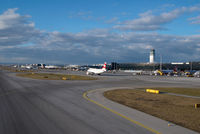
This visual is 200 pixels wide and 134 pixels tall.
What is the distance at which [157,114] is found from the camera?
571 inches

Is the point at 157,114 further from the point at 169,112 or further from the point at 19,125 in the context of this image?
the point at 19,125

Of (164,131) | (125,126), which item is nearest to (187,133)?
(164,131)

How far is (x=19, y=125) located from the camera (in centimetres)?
1091

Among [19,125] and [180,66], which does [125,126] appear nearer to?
[19,125]

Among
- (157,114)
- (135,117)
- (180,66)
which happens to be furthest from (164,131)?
(180,66)

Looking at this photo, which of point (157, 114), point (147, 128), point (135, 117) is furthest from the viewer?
point (157, 114)

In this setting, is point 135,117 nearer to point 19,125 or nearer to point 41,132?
point 41,132

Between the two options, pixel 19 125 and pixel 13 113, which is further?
pixel 13 113

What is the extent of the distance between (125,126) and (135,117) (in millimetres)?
2401

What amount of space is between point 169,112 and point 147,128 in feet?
17.2

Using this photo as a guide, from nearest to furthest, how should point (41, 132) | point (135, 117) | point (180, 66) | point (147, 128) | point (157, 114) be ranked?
point (41, 132) → point (147, 128) → point (135, 117) → point (157, 114) → point (180, 66)

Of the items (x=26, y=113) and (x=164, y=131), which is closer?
(x=164, y=131)

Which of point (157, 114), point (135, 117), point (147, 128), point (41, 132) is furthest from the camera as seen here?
point (157, 114)

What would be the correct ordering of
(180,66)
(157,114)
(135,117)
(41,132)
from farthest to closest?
(180,66) → (157,114) → (135,117) → (41,132)
